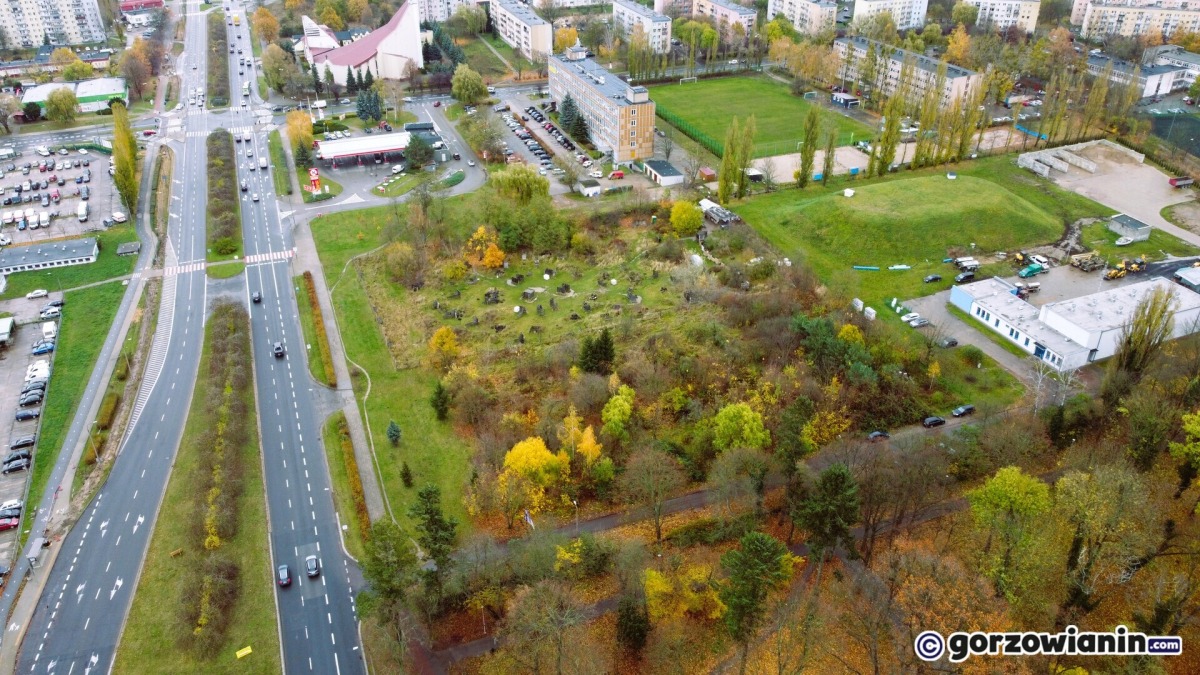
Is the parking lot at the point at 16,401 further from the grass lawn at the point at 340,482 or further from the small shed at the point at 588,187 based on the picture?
the small shed at the point at 588,187

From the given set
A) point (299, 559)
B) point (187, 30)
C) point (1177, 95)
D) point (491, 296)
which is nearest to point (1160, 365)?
point (491, 296)

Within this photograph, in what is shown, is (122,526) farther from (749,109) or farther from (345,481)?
(749,109)

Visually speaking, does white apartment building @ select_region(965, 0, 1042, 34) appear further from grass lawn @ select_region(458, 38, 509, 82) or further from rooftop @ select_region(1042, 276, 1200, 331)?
rooftop @ select_region(1042, 276, 1200, 331)

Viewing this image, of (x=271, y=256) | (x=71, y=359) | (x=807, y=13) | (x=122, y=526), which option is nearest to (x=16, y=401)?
(x=71, y=359)

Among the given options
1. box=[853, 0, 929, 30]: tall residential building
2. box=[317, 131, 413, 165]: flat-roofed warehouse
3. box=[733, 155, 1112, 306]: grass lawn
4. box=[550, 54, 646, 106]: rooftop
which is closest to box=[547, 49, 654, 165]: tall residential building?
box=[550, 54, 646, 106]: rooftop

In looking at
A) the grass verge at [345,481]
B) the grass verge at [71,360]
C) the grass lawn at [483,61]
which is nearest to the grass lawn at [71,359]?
the grass verge at [71,360]

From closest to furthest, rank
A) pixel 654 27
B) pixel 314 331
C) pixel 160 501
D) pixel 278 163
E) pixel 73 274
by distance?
pixel 160 501
pixel 314 331
pixel 73 274
pixel 278 163
pixel 654 27

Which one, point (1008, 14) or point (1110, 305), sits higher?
point (1008, 14)
